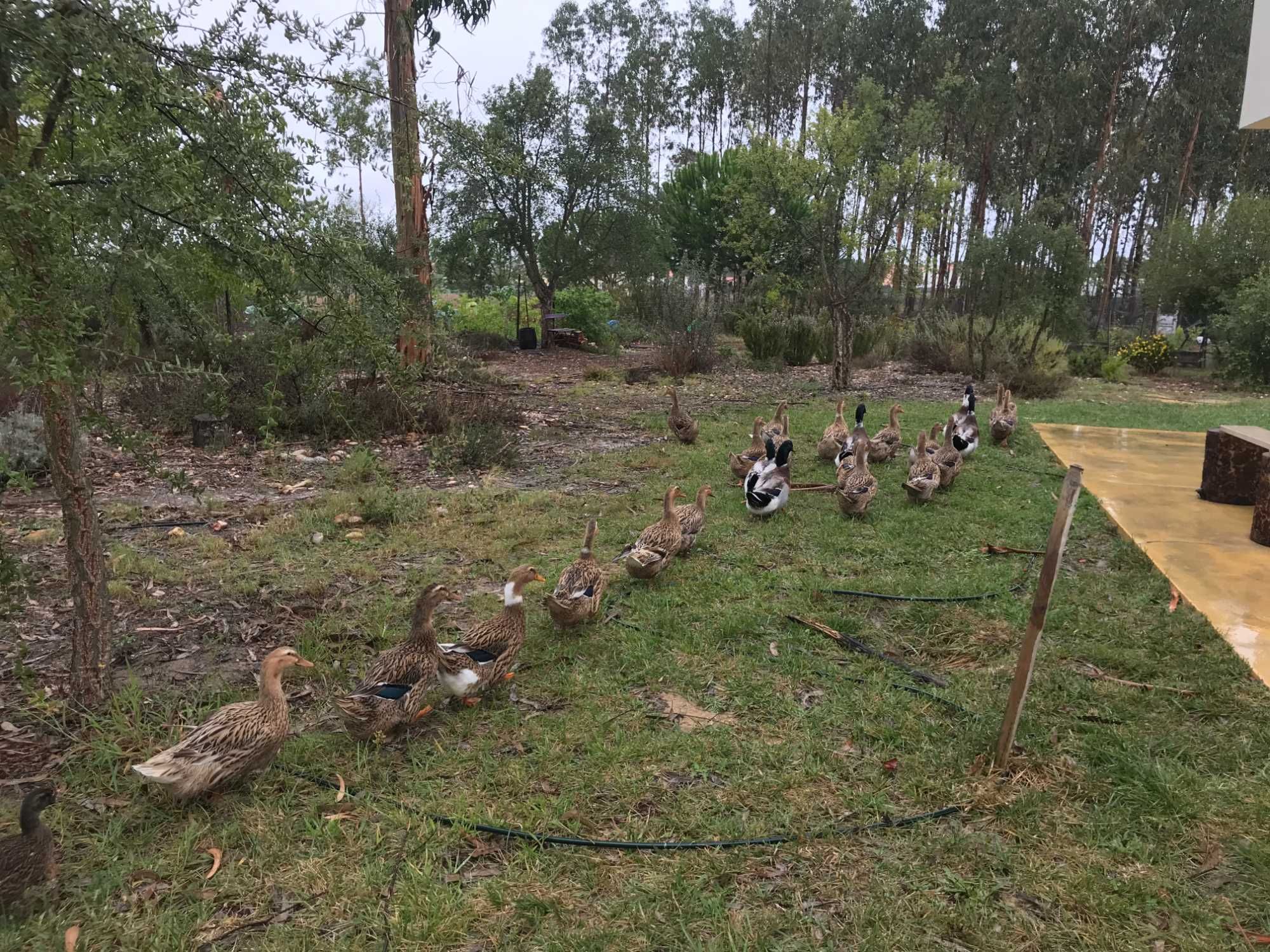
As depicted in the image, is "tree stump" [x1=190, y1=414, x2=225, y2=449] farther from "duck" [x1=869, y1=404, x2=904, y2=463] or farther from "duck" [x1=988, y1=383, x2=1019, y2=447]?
"duck" [x1=988, y1=383, x2=1019, y2=447]

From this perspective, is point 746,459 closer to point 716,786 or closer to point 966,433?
point 966,433

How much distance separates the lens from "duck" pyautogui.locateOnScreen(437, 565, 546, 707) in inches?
162

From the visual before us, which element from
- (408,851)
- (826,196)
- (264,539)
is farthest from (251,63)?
(826,196)

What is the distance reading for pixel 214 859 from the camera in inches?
122

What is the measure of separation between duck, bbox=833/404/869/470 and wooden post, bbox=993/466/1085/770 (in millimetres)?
4314

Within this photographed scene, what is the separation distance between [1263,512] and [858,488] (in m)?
3.09

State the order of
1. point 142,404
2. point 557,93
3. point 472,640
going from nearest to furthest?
point 472,640 < point 142,404 < point 557,93

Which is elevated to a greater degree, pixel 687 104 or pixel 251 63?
pixel 687 104

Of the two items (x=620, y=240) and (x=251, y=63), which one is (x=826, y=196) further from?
(x=251, y=63)

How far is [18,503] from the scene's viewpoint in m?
7.28

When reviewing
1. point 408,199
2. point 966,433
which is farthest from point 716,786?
point 408,199

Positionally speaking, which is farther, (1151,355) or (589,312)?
(589,312)

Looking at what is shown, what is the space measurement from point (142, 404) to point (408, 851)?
8983mm

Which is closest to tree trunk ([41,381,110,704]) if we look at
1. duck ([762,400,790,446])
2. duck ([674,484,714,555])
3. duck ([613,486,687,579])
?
duck ([613,486,687,579])
